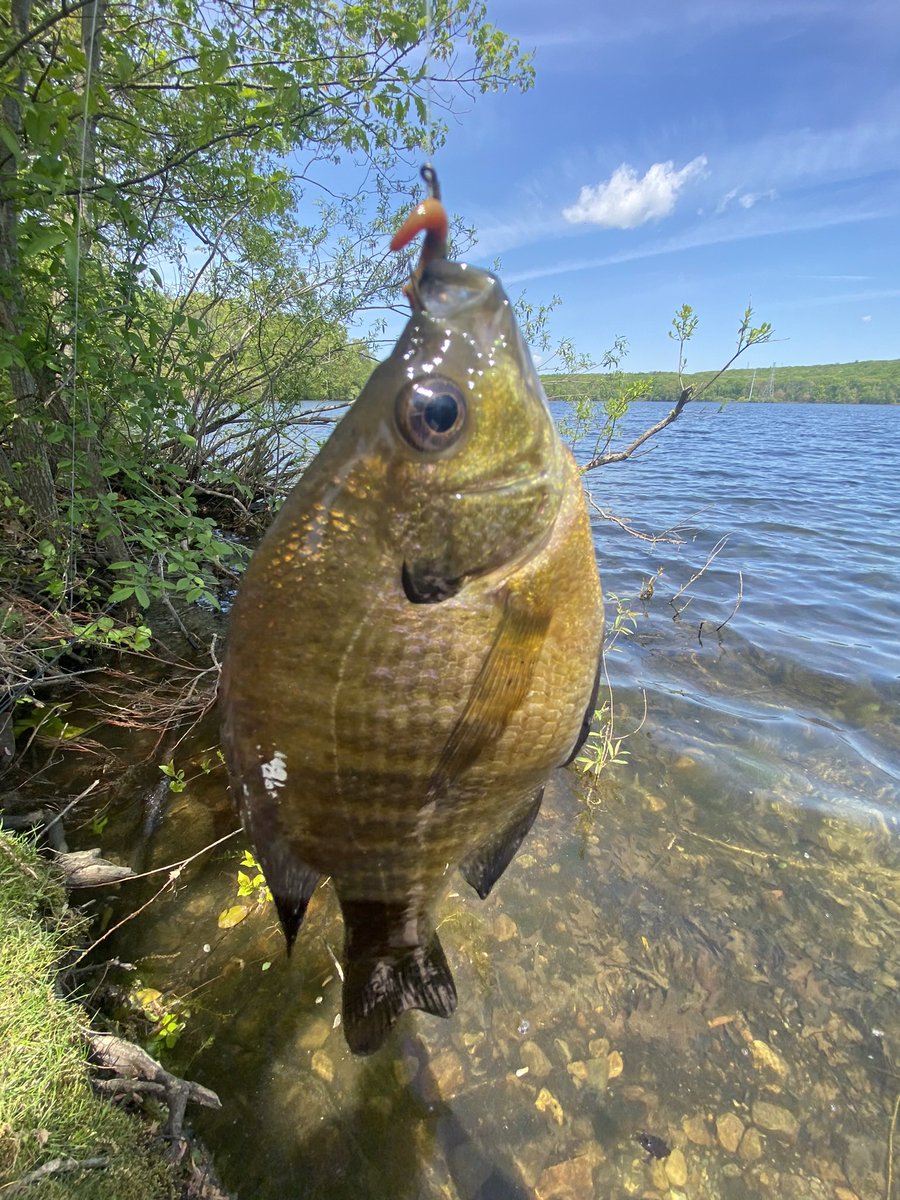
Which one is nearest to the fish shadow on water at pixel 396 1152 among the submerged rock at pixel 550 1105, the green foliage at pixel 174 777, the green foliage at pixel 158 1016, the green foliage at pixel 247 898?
the submerged rock at pixel 550 1105

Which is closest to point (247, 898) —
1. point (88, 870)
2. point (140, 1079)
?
point (88, 870)

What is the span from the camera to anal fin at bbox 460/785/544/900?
1692 millimetres

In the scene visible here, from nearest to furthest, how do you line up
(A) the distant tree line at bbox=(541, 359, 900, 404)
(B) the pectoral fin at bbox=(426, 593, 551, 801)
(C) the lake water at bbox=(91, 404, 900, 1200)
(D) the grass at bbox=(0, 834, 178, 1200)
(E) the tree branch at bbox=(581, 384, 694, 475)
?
(B) the pectoral fin at bbox=(426, 593, 551, 801) → (D) the grass at bbox=(0, 834, 178, 1200) → (C) the lake water at bbox=(91, 404, 900, 1200) → (E) the tree branch at bbox=(581, 384, 694, 475) → (A) the distant tree line at bbox=(541, 359, 900, 404)

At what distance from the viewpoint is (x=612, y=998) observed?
3324 mm

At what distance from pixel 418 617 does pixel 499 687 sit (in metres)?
0.27

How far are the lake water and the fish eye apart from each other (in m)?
3.28

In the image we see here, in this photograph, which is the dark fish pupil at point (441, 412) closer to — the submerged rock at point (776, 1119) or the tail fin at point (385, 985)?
the tail fin at point (385, 985)

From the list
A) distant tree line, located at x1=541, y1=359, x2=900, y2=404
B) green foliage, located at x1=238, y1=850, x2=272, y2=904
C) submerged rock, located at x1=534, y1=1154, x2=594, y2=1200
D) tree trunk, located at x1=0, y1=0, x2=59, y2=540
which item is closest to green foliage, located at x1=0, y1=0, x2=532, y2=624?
tree trunk, located at x1=0, y1=0, x2=59, y2=540

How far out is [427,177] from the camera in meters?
0.98

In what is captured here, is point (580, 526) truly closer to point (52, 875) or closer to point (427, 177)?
point (427, 177)

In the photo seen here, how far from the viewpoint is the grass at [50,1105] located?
6.27 ft

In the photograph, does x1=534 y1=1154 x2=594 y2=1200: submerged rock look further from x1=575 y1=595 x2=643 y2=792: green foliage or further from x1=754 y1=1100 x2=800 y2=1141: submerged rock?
x1=575 y1=595 x2=643 y2=792: green foliage

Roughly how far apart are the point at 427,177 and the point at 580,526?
782 millimetres

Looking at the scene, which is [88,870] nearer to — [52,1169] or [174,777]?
[174,777]
